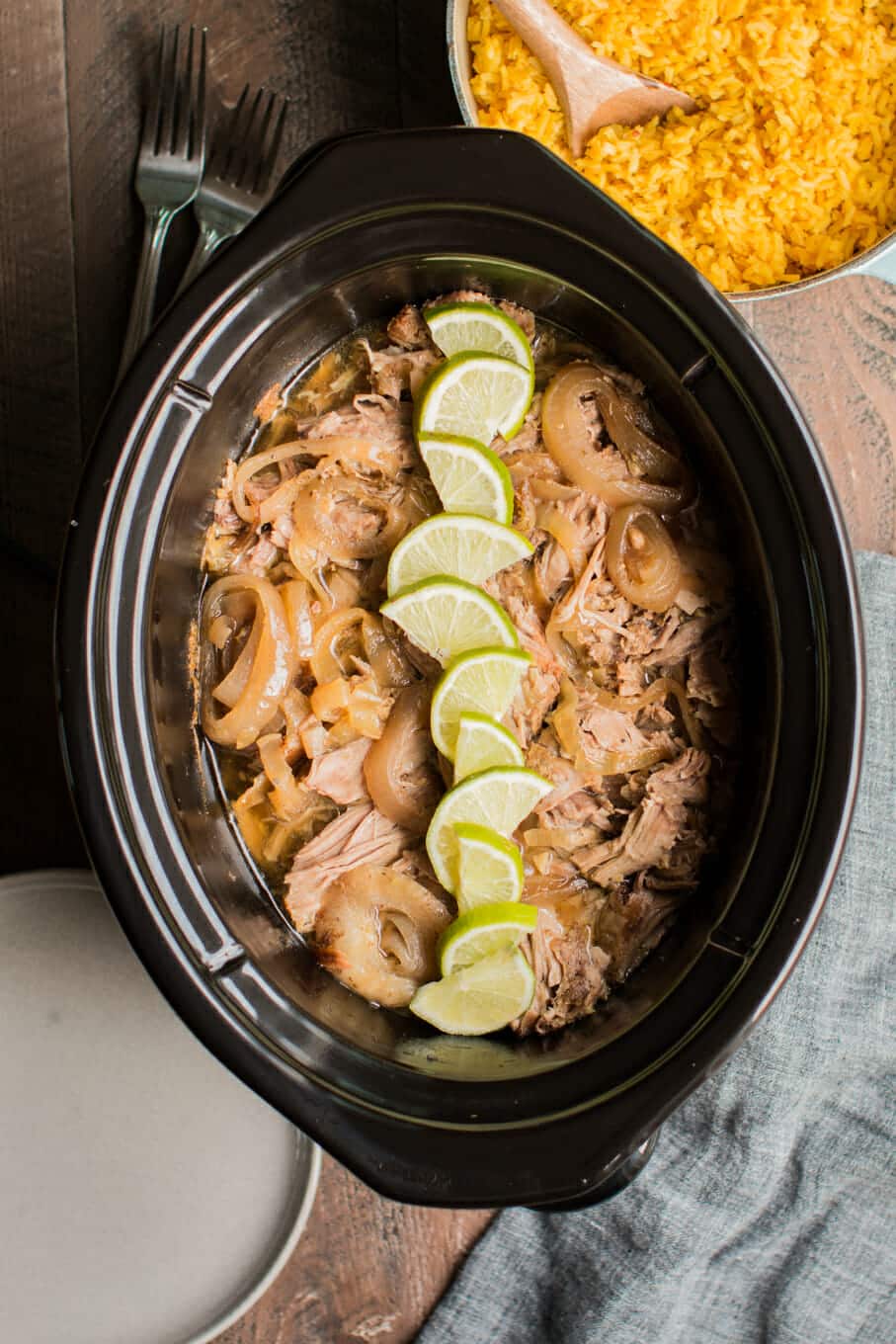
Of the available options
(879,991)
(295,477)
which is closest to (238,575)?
(295,477)

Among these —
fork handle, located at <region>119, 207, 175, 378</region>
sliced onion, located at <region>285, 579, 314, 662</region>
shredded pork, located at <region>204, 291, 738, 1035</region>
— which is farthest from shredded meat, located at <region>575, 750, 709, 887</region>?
fork handle, located at <region>119, 207, 175, 378</region>

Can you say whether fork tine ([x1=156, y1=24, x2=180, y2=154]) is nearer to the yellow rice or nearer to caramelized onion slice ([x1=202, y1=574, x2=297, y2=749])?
the yellow rice

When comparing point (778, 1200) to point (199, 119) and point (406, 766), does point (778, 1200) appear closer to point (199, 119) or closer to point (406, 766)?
point (406, 766)

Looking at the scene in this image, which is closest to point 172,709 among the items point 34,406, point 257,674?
point 257,674

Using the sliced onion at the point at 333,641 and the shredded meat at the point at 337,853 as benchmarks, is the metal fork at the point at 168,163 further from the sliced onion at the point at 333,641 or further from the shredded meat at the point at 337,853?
the shredded meat at the point at 337,853

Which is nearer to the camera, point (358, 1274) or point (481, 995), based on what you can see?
point (481, 995)

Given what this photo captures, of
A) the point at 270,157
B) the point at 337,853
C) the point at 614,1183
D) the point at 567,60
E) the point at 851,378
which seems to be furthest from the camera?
the point at 851,378
